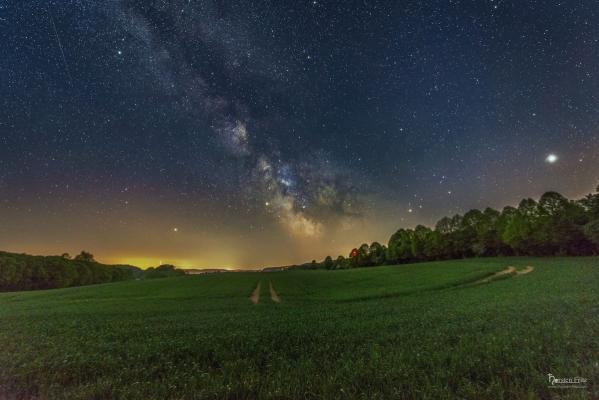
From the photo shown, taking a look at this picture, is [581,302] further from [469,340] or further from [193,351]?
[193,351]

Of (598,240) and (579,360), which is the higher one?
(598,240)

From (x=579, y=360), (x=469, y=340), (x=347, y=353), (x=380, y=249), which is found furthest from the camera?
(x=380, y=249)

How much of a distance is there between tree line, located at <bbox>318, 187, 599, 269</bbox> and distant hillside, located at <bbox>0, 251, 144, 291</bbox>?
5346 inches

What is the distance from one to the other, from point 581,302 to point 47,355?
2555cm

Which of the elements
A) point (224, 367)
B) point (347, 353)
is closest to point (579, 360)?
point (347, 353)

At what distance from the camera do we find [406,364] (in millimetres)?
7035

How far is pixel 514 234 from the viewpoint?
2918 inches
